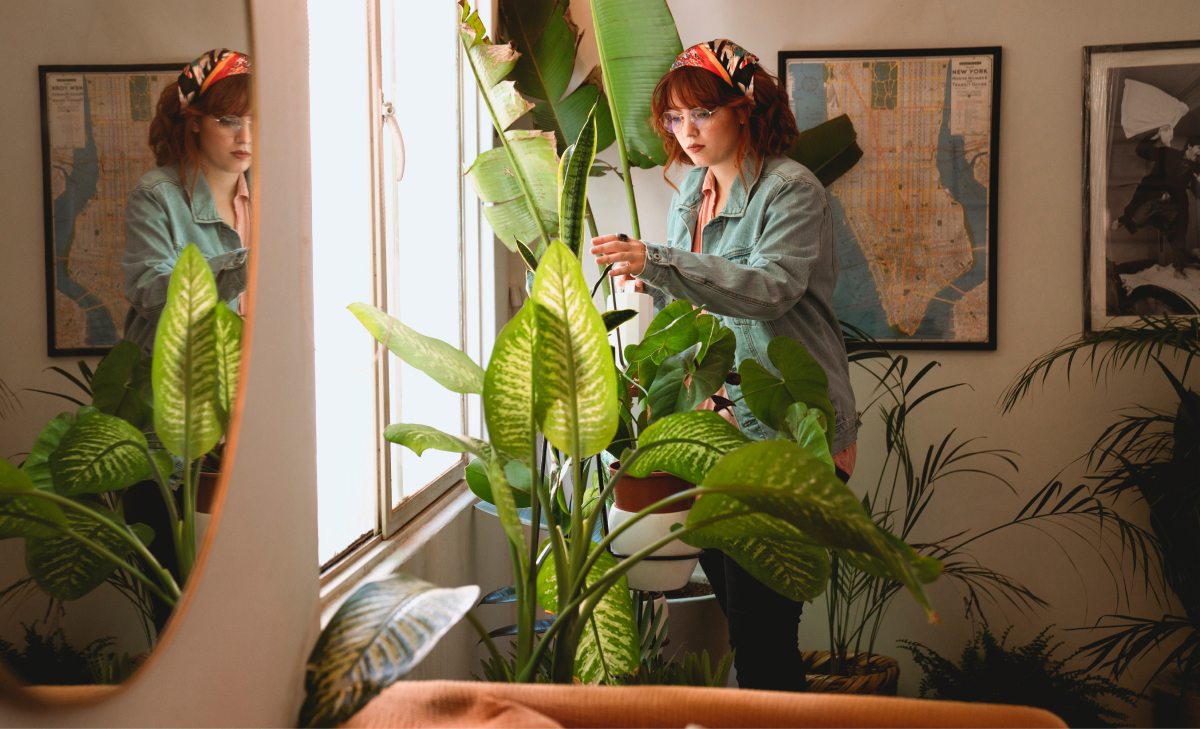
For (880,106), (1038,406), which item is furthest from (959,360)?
(880,106)

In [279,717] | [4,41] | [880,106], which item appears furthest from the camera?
[880,106]

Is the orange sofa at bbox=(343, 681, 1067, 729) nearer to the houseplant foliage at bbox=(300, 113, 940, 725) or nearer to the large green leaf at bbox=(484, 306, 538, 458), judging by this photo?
the houseplant foliage at bbox=(300, 113, 940, 725)

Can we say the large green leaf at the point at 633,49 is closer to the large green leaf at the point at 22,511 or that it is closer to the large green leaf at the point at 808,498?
the large green leaf at the point at 808,498

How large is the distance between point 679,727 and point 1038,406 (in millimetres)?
2235

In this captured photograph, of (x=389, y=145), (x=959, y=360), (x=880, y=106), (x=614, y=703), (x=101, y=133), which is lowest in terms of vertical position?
(x=614, y=703)

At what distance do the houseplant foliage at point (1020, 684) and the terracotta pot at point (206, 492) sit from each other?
2043 mm

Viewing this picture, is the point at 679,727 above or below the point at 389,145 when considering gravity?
below

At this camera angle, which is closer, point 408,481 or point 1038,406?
point 408,481

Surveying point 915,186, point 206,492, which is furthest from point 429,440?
point 915,186

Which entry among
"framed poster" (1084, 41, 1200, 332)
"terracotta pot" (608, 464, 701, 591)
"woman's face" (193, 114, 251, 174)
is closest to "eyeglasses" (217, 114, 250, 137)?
"woman's face" (193, 114, 251, 174)

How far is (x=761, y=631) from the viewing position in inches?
60.0

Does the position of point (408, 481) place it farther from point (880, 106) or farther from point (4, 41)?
point (880, 106)

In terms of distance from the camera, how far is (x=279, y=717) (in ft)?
2.77

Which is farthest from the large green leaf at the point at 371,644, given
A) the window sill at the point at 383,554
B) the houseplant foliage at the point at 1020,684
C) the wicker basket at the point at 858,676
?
the houseplant foliage at the point at 1020,684
